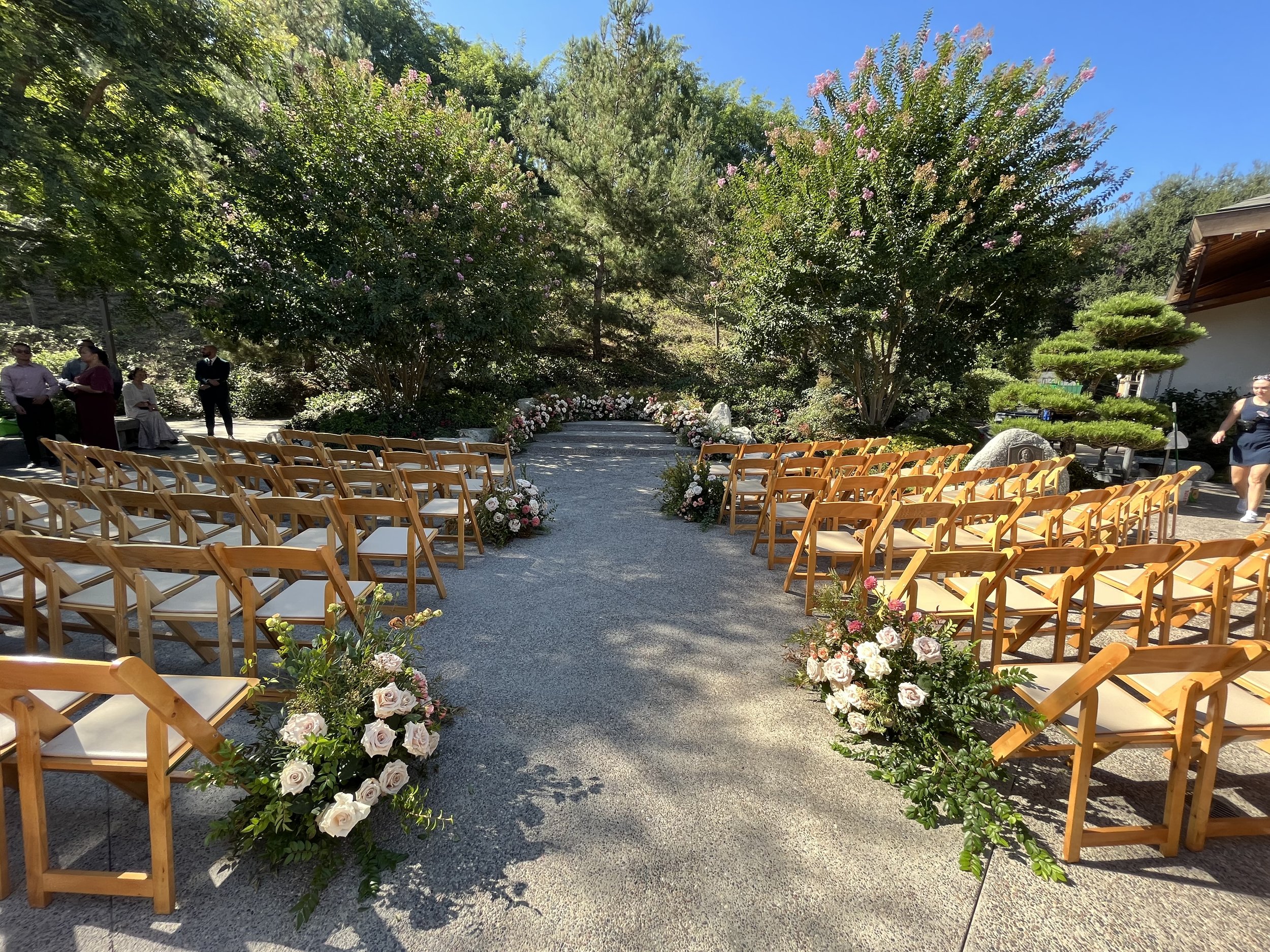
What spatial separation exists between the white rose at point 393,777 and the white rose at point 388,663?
0.33 meters

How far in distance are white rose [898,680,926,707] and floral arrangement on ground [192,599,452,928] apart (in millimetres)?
1856

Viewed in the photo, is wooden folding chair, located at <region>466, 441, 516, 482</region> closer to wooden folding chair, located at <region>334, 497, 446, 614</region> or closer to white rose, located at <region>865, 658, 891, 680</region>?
wooden folding chair, located at <region>334, 497, 446, 614</region>

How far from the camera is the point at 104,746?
191cm

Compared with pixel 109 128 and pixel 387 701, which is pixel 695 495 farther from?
pixel 109 128

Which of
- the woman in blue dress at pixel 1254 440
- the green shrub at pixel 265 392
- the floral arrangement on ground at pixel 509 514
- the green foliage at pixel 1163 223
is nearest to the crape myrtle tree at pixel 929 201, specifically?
the woman in blue dress at pixel 1254 440

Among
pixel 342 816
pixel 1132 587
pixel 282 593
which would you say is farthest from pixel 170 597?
pixel 1132 587

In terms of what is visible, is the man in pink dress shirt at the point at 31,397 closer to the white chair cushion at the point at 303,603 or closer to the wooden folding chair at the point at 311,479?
the wooden folding chair at the point at 311,479

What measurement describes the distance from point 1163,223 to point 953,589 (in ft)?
103

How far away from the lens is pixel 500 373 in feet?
47.2

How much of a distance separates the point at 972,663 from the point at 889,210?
322 inches

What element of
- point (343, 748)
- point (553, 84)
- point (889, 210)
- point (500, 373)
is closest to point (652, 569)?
point (343, 748)

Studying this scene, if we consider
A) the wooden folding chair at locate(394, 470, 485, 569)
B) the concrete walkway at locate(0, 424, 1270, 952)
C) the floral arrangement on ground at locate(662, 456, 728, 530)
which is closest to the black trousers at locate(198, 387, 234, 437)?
the wooden folding chair at locate(394, 470, 485, 569)

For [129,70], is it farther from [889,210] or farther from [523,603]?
[889,210]

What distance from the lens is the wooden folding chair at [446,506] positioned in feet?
15.6
